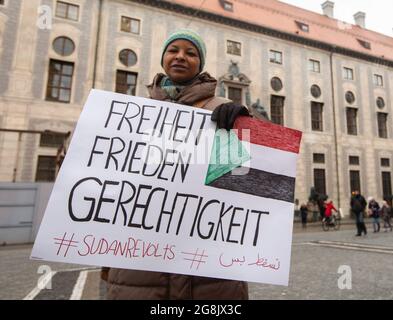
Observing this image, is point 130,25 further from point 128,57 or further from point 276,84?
point 276,84

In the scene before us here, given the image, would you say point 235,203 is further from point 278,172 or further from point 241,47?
point 241,47

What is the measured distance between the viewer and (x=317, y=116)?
24.4 meters

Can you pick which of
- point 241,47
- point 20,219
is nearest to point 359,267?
point 20,219

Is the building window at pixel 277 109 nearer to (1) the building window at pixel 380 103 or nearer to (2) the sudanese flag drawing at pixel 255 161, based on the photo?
(1) the building window at pixel 380 103

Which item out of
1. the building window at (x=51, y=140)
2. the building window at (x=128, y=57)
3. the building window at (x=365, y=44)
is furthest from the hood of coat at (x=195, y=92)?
the building window at (x=365, y=44)

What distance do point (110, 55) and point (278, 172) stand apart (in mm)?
18684

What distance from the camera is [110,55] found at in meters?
18.2

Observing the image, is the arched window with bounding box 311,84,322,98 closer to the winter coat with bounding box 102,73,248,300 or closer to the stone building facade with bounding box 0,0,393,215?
the stone building facade with bounding box 0,0,393,215

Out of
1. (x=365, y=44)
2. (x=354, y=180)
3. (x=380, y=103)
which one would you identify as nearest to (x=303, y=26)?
(x=365, y=44)

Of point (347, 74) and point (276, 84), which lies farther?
point (347, 74)

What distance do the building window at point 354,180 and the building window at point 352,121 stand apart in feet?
11.1

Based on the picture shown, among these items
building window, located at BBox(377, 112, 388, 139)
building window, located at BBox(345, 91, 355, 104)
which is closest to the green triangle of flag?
building window, located at BBox(345, 91, 355, 104)

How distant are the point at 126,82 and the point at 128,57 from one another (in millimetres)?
1577

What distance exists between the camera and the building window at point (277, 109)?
22.7m
